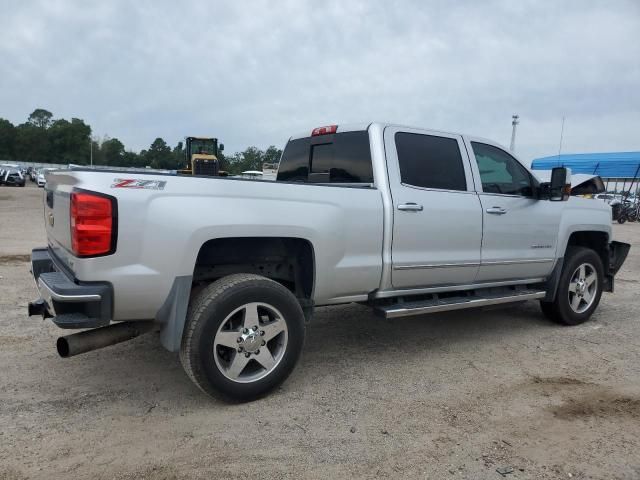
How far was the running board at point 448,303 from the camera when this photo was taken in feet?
13.3

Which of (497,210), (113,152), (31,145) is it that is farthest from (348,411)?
(31,145)

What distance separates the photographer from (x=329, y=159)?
4.66 m

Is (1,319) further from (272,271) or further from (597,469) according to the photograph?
(597,469)

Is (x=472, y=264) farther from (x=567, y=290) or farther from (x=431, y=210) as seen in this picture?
(x=567, y=290)

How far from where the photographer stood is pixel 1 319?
16.4 feet

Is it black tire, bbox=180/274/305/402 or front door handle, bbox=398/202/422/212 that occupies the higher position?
front door handle, bbox=398/202/422/212

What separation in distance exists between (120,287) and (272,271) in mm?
1257

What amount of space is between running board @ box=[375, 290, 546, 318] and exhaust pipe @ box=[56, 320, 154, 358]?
184cm

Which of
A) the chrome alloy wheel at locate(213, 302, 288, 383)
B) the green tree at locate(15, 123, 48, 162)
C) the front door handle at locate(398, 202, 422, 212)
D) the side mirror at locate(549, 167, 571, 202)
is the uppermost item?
the green tree at locate(15, 123, 48, 162)

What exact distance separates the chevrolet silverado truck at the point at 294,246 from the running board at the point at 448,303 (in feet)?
0.05

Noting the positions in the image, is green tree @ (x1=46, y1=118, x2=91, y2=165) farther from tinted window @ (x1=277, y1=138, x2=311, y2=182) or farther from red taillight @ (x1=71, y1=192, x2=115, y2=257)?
red taillight @ (x1=71, y1=192, x2=115, y2=257)

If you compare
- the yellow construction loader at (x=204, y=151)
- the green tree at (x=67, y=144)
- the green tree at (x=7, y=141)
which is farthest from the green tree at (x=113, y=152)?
the yellow construction loader at (x=204, y=151)

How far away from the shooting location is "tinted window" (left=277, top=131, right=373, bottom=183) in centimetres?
428

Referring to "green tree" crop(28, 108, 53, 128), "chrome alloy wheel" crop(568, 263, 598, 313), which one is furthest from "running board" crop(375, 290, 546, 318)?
"green tree" crop(28, 108, 53, 128)
